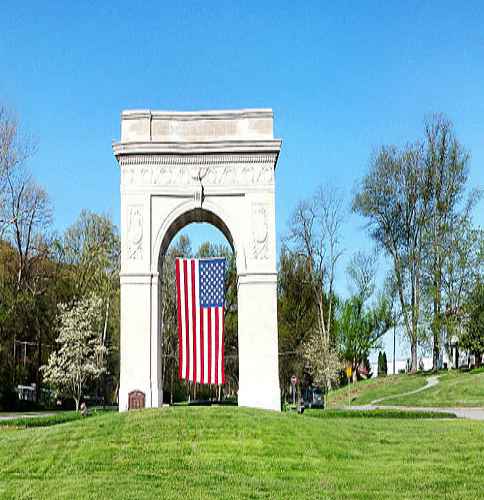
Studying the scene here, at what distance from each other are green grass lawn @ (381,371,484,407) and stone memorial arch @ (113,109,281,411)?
11.3 m

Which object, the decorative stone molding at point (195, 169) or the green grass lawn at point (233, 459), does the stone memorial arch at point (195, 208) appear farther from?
the green grass lawn at point (233, 459)

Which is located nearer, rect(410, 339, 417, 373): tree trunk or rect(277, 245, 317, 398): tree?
rect(410, 339, 417, 373): tree trunk

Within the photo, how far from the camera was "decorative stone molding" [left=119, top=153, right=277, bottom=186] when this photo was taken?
1086 inches

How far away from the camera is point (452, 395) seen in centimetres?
3500

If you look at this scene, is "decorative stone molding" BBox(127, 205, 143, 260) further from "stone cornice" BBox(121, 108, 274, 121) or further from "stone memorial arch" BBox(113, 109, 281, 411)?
"stone cornice" BBox(121, 108, 274, 121)

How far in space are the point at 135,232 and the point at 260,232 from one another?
474cm

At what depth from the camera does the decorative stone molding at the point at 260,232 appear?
89.4ft

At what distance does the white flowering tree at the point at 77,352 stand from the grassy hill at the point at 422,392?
13618mm

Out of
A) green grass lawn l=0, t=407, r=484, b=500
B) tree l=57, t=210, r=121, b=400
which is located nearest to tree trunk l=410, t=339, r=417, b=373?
tree l=57, t=210, r=121, b=400

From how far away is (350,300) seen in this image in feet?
162

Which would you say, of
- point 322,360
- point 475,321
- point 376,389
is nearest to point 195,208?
point 376,389

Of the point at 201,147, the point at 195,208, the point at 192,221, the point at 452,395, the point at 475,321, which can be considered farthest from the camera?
the point at 475,321

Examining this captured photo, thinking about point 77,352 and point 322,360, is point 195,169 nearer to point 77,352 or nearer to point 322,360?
point 77,352

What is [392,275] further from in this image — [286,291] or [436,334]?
[286,291]
